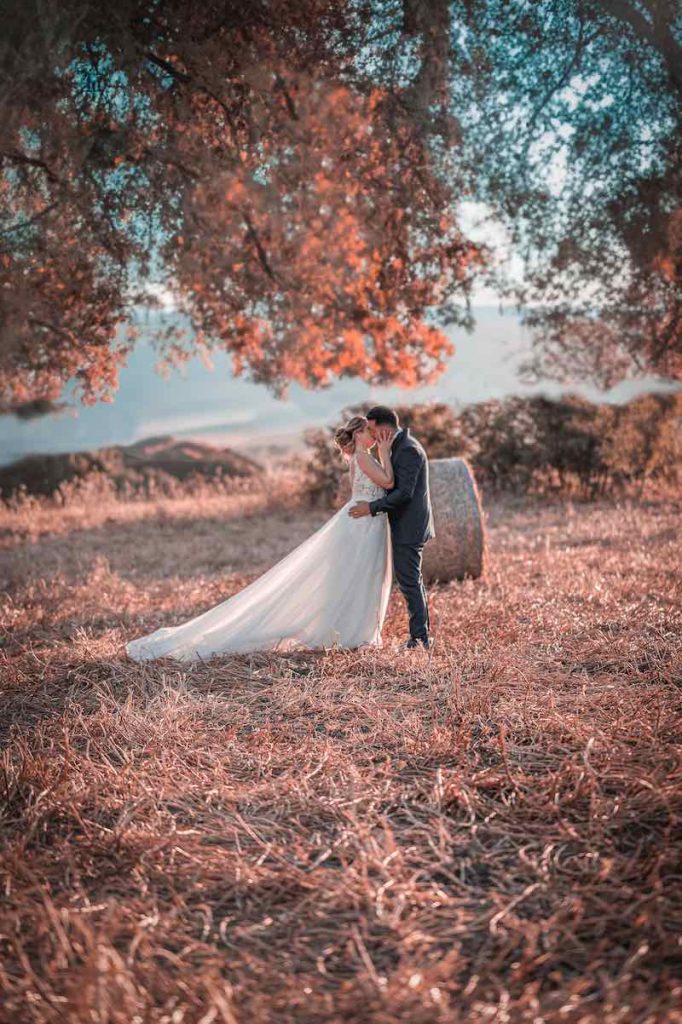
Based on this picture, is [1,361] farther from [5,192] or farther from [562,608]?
[562,608]

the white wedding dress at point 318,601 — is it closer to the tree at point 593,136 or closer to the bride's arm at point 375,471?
the bride's arm at point 375,471

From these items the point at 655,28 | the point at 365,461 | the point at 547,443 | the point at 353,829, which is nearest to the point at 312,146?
the point at 655,28

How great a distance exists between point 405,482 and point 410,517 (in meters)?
0.26

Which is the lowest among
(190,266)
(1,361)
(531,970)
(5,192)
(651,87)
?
(531,970)

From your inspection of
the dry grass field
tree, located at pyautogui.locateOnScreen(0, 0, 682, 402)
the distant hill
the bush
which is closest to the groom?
the dry grass field

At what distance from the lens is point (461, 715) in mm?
3936

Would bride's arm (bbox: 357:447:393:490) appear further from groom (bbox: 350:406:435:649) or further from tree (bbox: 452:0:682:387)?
tree (bbox: 452:0:682:387)

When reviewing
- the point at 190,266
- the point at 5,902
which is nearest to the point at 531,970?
the point at 5,902

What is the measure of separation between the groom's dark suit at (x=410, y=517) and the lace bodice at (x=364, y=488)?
0.10 metres

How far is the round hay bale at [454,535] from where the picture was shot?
723cm

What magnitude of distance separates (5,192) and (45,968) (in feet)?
22.6

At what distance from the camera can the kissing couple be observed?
17.5 feet

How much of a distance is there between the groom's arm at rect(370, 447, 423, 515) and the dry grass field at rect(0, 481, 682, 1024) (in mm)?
1000

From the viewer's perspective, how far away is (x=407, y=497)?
17.5 ft
